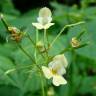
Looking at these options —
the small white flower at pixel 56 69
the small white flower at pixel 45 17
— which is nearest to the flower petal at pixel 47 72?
the small white flower at pixel 56 69

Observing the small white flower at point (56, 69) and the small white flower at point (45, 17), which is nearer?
the small white flower at point (56, 69)

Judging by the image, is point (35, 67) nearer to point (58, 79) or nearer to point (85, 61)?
point (58, 79)

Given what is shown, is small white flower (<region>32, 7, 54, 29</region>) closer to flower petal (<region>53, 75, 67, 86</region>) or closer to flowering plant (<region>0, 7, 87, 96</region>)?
flowering plant (<region>0, 7, 87, 96</region>)

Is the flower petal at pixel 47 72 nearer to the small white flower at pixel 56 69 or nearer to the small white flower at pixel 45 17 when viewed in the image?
the small white flower at pixel 56 69

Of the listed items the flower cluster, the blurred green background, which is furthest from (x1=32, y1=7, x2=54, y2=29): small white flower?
the blurred green background

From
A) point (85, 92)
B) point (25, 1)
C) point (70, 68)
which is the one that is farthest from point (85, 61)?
point (25, 1)

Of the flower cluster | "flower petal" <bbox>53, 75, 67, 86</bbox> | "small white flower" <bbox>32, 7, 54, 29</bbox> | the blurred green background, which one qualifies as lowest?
the blurred green background

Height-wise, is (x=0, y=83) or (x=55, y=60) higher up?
(x=55, y=60)

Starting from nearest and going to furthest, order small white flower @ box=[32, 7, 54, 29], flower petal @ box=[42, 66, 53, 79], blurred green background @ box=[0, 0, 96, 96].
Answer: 1. flower petal @ box=[42, 66, 53, 79]
2. small white flower @ box=[32, 7, 54, 29]
3. blurred green background @ box=[0, 0, 96, 96]
